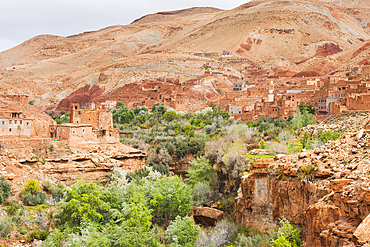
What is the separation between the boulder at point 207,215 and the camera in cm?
1873

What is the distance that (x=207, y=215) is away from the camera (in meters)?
19.3

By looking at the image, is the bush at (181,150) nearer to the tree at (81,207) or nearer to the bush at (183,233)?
the tree at (81,207)

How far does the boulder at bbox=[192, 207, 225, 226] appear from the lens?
18.7m

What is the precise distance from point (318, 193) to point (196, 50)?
109 m

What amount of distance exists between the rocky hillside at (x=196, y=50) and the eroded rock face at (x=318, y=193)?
5503 centimetres

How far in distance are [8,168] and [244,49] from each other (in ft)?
310

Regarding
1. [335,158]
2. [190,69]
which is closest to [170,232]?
[335,158]

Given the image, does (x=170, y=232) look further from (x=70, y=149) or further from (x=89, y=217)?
(x=70, y=149)

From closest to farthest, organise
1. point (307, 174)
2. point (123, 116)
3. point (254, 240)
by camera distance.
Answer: point (307, 174) < point (254, 240) < point (123, 116)

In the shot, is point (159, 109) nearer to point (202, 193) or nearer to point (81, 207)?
point (202, 193)

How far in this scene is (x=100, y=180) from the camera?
3078 centimetres

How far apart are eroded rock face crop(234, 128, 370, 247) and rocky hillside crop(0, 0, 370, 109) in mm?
55029

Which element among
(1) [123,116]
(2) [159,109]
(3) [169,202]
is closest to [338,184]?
(3) [169,202]

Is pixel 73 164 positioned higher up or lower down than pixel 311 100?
lower down
